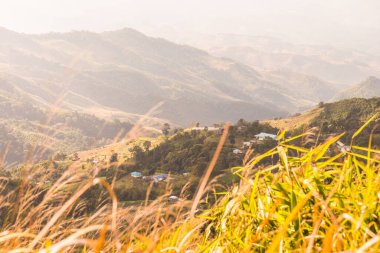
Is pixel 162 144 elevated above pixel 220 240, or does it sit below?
below

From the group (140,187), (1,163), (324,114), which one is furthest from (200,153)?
(1,163)

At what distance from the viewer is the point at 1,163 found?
4.94 metres

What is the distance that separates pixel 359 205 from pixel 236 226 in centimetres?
88

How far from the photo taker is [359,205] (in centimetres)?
251

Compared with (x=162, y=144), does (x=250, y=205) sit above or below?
above

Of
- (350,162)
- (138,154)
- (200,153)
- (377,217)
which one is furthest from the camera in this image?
(138,154)

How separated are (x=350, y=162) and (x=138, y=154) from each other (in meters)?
101

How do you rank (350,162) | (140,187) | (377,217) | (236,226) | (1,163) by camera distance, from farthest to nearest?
(140,187), (1,163), (236,226), (350,162), (377,217)

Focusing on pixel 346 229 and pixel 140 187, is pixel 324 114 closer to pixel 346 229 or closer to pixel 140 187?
pixel 140 187

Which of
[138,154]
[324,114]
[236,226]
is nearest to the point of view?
[236,226]

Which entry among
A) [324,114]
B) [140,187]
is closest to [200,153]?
[140,187]

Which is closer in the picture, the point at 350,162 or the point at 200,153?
the point at 350,162

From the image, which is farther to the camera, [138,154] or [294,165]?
[138,154]

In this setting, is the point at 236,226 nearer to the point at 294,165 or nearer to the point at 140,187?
the point at 294,165
